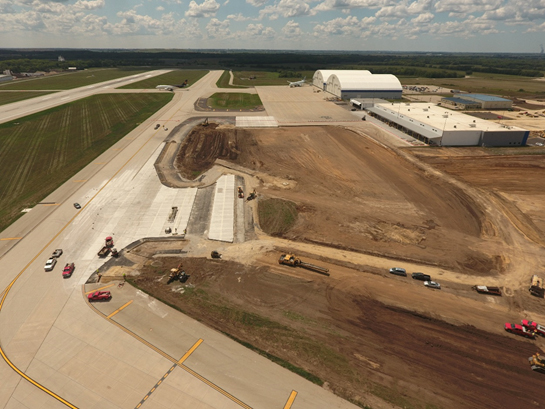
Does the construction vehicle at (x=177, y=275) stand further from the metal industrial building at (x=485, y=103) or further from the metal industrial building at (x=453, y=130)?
the metal industrial building at (x=485, y=103)

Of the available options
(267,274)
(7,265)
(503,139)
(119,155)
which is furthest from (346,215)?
(503,139)

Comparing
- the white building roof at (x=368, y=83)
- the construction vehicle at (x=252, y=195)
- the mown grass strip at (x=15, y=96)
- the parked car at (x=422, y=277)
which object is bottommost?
the parked car at (x=422, y=277)

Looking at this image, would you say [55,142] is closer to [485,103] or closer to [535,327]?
[535,327]

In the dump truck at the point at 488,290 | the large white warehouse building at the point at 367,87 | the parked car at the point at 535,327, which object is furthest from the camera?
the large white warehouse building at the point at 367,87

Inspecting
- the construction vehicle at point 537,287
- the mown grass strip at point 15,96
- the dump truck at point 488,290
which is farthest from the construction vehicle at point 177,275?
the mown grass strip at point 15,96

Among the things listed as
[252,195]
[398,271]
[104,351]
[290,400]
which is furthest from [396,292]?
[104,351]

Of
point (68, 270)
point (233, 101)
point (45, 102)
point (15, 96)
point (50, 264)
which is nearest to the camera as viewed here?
point (68, 270)

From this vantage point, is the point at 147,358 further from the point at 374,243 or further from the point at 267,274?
the point at 374,243
